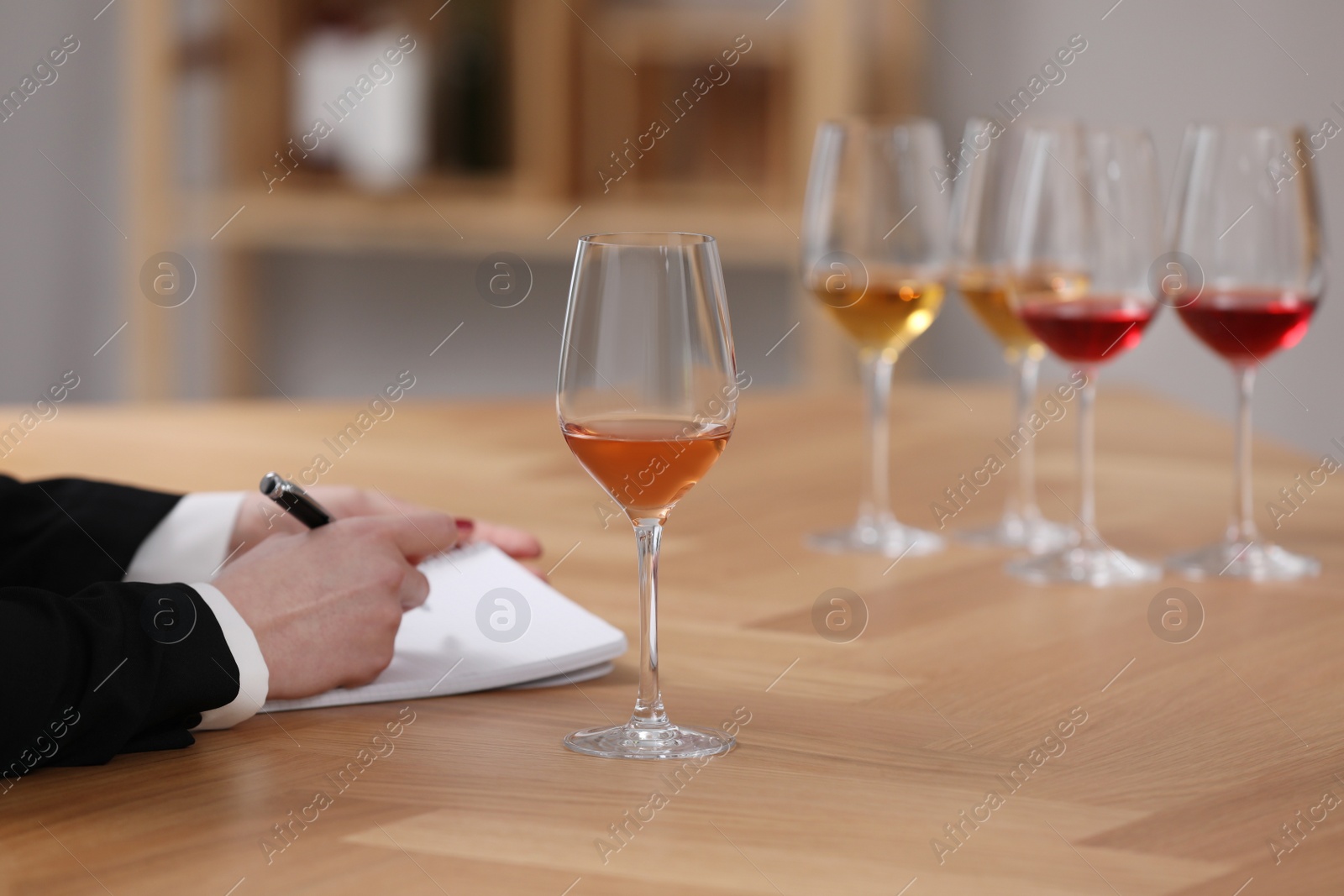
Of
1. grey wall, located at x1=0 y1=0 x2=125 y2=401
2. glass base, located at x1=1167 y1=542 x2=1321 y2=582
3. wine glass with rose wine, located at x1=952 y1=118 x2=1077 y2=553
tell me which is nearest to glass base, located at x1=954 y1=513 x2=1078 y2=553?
wine glass with rose wine, located at x1=952 y1=118 x2=1077 y2=553

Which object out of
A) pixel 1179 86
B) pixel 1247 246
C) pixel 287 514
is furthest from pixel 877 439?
pixel 1179 86

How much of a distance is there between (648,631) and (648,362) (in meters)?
0.14

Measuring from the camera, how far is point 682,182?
10.7ft

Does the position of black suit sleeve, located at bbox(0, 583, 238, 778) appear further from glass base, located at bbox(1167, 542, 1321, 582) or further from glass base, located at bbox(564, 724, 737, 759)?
glass base, located at bbox(1167, 542, 1321, 582)

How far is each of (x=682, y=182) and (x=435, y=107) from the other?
580 mm

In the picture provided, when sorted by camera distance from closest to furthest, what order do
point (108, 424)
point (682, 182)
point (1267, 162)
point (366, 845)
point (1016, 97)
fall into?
point (366, 845)
point (1267, 162)
point (108, 424)
point (1016, 97)
point (682, 182)

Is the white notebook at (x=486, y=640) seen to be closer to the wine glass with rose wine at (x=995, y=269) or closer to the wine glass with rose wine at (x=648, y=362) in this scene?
the wine glass with rose wine at (x=648, y=362)

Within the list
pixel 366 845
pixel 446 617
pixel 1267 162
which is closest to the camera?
pixel 366 845

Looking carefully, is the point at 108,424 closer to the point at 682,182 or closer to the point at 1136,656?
the point at 1136,656

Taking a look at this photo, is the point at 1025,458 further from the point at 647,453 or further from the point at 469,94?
the point at 469,94

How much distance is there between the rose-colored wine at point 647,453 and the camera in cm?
72

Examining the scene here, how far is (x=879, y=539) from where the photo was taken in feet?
4.07

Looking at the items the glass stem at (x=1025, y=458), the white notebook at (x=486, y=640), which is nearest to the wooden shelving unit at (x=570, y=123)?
the glass stem at (x=1025, y=458)

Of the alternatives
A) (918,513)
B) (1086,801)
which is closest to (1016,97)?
(918,513)
